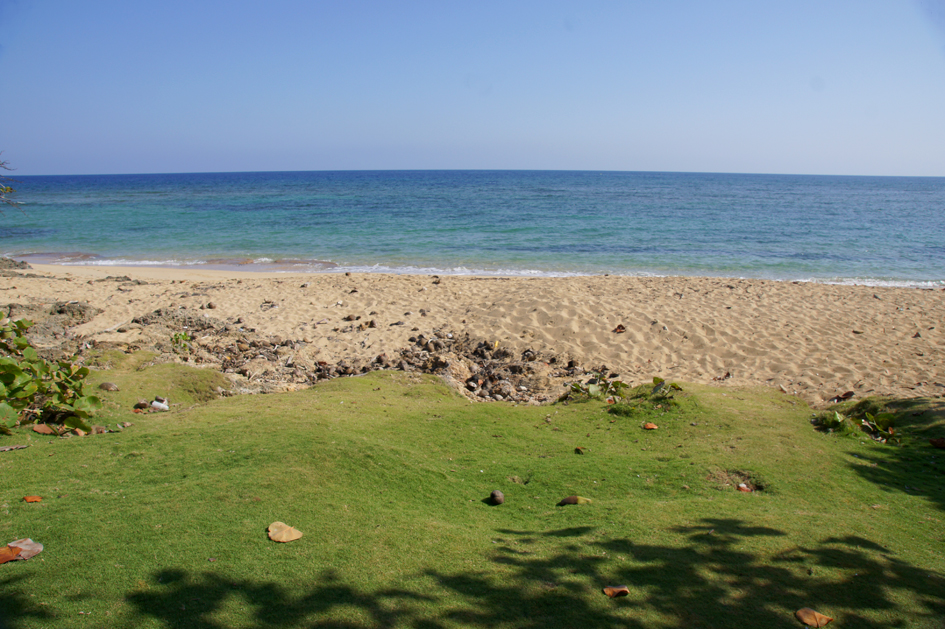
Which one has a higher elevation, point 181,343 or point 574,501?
point 574,501

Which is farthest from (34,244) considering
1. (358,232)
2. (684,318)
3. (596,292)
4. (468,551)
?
(468,551)

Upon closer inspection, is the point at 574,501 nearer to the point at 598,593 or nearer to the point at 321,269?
the point at 598,593

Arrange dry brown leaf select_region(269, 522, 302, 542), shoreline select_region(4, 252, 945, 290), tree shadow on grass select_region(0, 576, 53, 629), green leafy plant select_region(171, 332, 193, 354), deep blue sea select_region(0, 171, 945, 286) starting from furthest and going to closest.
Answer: deep blue sea select_region(0, 171, 945, 286) < shoreline select_region(4, 252, 945, 290) < green leafy plant select_region(171, 332, 193, 354) < dry brown leaf select_region(269, 522, 302, 542) < tree shadow on grass select_region(0, 576, 53, 629)

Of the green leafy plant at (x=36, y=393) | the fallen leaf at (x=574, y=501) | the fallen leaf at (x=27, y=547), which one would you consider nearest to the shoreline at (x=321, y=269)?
the green leafy plant at (x=36, y=393)

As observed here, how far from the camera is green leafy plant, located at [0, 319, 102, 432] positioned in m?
3.78

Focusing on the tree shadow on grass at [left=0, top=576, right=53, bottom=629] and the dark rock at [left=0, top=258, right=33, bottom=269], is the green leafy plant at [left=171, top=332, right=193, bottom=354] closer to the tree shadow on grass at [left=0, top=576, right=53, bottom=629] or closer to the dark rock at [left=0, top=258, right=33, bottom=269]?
the tree shadow on grass at [left=0, top=576, right=53, bottom=629]

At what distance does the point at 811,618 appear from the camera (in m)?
2.00

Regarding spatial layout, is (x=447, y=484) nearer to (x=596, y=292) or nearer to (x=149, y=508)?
(x=149, y=508)

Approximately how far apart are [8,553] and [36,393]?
229cm

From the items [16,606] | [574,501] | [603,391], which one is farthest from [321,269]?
[16,606]

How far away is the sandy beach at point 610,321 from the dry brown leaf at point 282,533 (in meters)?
5.26

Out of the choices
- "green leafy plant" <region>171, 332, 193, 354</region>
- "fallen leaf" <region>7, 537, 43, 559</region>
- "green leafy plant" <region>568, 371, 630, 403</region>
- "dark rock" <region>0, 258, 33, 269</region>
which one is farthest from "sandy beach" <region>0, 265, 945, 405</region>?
"fallen leaf" <region>7, 537, 43, 559</region>

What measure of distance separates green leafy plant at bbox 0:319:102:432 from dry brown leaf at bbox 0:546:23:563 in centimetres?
182

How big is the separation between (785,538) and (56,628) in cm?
304
